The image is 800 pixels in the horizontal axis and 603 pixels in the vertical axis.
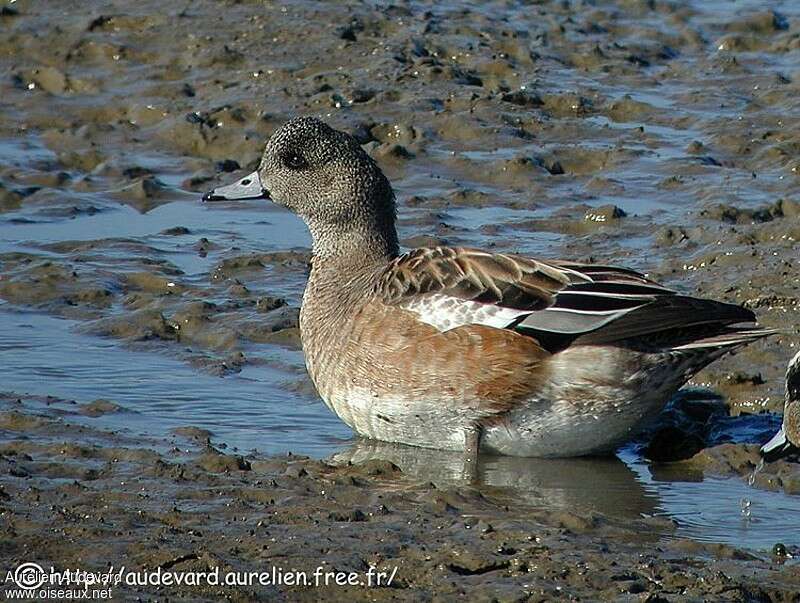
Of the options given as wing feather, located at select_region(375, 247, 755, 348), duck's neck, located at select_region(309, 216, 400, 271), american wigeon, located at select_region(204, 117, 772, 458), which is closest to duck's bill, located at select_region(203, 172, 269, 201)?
duck's neck, located at select_region(309, 216, 400, 271)

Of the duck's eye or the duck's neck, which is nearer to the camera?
the duck's neck

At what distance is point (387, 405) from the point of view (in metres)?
6.86

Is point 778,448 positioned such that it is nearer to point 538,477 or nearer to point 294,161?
point 538,477

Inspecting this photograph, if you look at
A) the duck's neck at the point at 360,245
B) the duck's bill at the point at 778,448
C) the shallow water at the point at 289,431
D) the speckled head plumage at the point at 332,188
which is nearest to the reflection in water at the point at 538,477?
the shallow water at the point at 289,431

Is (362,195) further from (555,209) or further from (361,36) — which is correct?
(361,36)

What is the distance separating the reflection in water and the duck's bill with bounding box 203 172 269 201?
145cm

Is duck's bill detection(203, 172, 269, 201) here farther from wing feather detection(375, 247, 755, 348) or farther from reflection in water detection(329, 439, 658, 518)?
reflection in water detection(329, 439, 658, 518)

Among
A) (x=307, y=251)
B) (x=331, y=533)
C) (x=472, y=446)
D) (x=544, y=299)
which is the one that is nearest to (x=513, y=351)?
(x=544, y=299)

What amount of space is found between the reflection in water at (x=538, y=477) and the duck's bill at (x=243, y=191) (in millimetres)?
1454

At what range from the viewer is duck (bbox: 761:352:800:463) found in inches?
258

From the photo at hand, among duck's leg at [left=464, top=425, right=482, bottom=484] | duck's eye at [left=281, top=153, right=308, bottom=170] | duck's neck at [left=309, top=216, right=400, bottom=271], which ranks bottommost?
duck's leg at [left=464, top=425, right=482, bottom=484]

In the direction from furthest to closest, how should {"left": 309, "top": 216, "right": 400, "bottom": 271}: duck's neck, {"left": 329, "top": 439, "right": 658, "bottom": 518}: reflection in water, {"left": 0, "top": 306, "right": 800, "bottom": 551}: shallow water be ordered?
{"left": 309, "top": 216, "right": 400, "bottom": 271}: duck's neck, {"left": 329, "top": 439, "right": 658, "bottom": 518}: reflection in water, {"left": 0, "top": 306, "right": 800, "bottom": 551}: shallow water

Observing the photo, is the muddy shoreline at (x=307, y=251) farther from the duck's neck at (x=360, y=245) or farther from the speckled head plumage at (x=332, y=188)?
the speckled head plumage at (x=332, y=188)

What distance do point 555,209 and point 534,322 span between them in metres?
3.16
